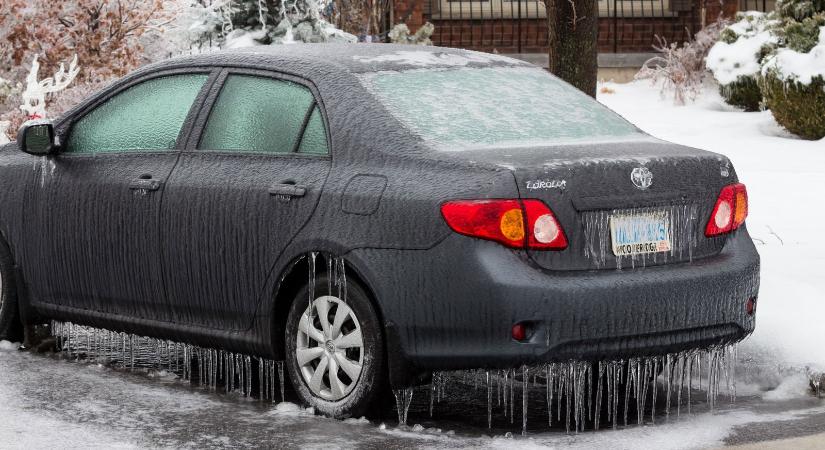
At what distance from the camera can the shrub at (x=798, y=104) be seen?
1638 centimetres

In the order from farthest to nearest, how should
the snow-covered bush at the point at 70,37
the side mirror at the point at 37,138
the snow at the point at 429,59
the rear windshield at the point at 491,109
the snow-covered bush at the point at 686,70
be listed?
the snow-covered bush at the point at 686,70 < the snow-covered bush at the point at 70,37 < the side mirror at the point at 37,138 < the snow at the point at 429,59 < the rear windshield at the point at 491,109

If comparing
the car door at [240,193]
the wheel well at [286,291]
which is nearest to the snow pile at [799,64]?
the car door at [240,193]

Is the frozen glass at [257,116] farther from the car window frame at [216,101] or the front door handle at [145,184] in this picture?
the front door handle at [145,184]

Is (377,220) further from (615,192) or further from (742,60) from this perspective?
(742,60)

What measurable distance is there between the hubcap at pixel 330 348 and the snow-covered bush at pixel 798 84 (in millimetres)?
10792

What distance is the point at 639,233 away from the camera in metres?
6.01

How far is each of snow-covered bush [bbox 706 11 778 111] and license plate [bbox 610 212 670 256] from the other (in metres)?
13.1

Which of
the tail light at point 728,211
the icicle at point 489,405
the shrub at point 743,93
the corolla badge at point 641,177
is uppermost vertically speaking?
the corolla badge at point 641,177

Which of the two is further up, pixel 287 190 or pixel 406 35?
pixel 287 190

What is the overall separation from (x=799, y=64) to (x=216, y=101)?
10.5 meters

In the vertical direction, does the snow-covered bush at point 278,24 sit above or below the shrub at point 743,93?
above

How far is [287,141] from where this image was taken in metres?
6.63

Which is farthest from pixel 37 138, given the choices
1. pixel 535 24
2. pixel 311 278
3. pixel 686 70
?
pixel 535 24

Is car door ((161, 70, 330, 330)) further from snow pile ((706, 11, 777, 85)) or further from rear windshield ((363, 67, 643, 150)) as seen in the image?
snow pile ((706, 11, 777, 85))
